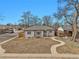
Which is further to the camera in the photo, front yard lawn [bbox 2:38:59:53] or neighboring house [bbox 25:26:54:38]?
neighboring house [bbox 25:26:54:38]

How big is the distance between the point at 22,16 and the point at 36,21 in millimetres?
11673

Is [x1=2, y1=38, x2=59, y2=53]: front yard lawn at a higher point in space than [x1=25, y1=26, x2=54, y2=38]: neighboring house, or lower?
lower

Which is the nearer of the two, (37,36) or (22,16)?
(37,36)

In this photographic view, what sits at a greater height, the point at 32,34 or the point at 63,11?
the point at 63,11

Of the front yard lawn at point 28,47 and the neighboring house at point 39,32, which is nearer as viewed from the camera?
the front yard lawn at point 28,47

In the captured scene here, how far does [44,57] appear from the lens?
16734 mm

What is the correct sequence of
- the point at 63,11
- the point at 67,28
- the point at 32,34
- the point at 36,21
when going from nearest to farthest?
1. the point at 63,11
2. the point at 32,34
3. the point at 67,28
4. the point at 36,21

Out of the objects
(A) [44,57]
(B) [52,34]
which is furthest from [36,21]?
(A) [44,57]

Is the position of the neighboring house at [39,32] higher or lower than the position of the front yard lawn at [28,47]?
higher

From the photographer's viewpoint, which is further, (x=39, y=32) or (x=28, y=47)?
(x=39, y=32)

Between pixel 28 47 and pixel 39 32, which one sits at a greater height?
pixel 39 32

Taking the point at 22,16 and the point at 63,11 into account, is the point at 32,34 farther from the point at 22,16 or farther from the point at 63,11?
the point at 22,16

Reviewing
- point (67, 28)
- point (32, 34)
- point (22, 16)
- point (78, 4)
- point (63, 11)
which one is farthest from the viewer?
point (22, 16)

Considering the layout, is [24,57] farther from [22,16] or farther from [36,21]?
[36,21]
